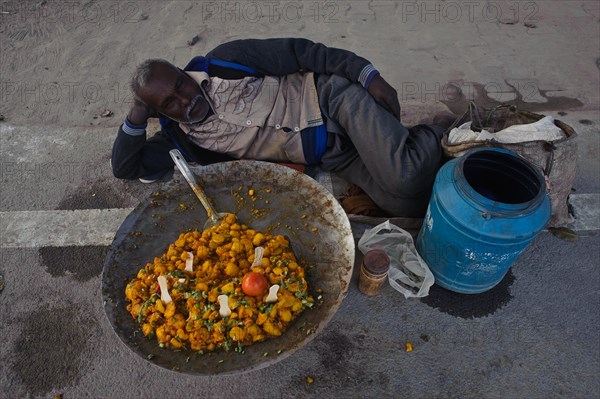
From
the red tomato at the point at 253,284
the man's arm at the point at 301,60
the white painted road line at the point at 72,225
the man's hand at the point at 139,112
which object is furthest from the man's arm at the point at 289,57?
the red tomato at the point at 253,284

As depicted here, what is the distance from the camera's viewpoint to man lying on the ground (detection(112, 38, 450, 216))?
2621mm

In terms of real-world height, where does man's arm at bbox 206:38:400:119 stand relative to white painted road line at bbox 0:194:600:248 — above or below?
above

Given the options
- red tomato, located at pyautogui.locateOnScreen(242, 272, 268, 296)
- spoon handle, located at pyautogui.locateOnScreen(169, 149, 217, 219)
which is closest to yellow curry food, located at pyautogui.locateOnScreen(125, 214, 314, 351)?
red tomato, located at pyautogui.locateOnScreen(242, 272, 268, 296)

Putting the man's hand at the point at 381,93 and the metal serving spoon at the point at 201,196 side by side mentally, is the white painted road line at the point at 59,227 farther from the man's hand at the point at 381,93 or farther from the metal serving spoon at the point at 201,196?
the man's hand at the point at 381,93

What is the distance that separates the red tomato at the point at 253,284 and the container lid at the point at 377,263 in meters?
0.76

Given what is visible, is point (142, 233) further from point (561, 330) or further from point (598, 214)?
point (598, 214)

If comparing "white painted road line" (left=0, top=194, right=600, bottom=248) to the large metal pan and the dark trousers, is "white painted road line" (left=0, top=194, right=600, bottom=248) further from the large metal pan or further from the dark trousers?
the dark trousers

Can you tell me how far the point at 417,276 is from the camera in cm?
261

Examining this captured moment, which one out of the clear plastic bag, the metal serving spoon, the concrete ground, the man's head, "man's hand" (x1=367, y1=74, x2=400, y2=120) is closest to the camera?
the metal serving spoon

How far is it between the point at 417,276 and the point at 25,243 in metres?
2.82

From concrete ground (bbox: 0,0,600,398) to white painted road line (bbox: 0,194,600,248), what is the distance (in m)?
0.01

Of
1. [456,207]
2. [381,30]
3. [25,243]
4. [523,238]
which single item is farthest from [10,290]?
[381,30]

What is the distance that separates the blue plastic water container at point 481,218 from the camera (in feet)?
6.59

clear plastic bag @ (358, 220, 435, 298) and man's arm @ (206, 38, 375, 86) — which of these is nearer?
clear plastic bag @ (358, 220, 435, 298)
